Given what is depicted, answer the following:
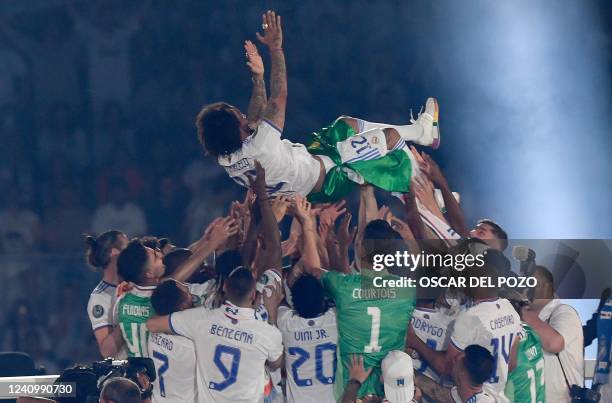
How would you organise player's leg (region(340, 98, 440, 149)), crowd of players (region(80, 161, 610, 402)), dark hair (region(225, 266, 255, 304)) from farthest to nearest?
player's leg (region(340, 98, 440, 149)) → crowd of players (region(80, 161, 610, 402)) → dark hair (region(225, 266, 255, 304))

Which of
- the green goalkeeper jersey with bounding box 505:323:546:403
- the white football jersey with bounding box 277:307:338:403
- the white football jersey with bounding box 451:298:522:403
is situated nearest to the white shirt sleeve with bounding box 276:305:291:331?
the white football jersey with bounding box 277:307:338:403

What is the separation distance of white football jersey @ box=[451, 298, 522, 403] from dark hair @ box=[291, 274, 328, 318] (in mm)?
635

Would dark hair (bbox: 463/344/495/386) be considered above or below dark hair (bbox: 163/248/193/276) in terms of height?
below

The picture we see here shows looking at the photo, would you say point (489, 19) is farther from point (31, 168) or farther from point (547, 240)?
point (31, 168)

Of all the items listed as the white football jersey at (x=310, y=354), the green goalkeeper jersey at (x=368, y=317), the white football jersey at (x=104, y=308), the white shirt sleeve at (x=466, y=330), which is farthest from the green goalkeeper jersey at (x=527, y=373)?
the white football jersey at (x=104, y=308)

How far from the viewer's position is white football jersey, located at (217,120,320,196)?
5.17m

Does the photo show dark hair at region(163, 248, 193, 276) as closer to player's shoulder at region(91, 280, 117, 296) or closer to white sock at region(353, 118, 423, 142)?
player's shoulder at region(91, 280, 117, 296)

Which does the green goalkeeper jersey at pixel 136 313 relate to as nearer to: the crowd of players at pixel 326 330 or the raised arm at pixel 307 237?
the crowd of players at pixel 326 330

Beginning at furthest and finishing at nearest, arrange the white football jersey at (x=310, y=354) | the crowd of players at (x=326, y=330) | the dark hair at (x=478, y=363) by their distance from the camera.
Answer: the white football jersey at (x=310, y=354), the crowd of players at (x=326, y=330), the dark hair at (x=478, y=363)

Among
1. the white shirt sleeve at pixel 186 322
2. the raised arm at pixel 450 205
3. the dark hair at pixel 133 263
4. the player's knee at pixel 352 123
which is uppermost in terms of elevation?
the player's knee at pixel 352 123

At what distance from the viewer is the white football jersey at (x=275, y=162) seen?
17.0ft

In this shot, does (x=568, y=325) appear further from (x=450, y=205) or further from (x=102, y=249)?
(x=102, y=249)

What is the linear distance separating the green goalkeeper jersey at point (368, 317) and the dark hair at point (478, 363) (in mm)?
422

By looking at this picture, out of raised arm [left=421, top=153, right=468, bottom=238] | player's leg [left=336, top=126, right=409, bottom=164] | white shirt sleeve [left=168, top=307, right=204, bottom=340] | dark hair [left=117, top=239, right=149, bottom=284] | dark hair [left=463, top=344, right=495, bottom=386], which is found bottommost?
dark hair [left=463, top=344, right=495, bottom=386]
